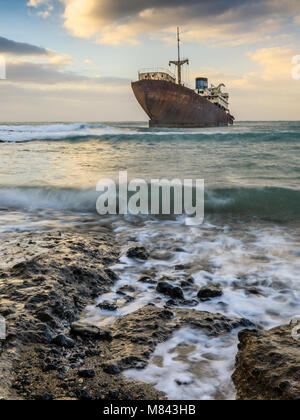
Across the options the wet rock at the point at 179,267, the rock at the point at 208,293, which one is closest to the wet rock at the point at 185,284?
the rock at the point at 208,293

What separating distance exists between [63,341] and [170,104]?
40149 millimetres

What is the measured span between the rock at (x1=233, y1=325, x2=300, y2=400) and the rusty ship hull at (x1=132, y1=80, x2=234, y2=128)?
39.1 m

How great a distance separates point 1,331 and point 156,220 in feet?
11.8

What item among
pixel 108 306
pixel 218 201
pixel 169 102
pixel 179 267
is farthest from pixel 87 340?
pixel 169 102

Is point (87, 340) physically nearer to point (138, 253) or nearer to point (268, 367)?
point (268, 367)

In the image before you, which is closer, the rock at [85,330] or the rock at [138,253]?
the rock at [85,330]

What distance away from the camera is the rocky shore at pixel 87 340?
5.46 feet

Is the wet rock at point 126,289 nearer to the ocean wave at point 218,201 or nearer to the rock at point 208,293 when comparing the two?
the rock at point 208,293

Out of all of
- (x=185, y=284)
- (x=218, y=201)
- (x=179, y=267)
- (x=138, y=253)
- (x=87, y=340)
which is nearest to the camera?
(x=87, y=340)

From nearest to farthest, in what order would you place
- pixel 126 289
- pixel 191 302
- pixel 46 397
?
1. pixel 46 397
2. pixel 191 302
3. pixel 126 289

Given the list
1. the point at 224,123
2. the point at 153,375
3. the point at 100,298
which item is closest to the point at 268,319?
the point at 153,375

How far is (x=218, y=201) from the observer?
6.70m

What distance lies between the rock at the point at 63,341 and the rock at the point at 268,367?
96 centimetres
